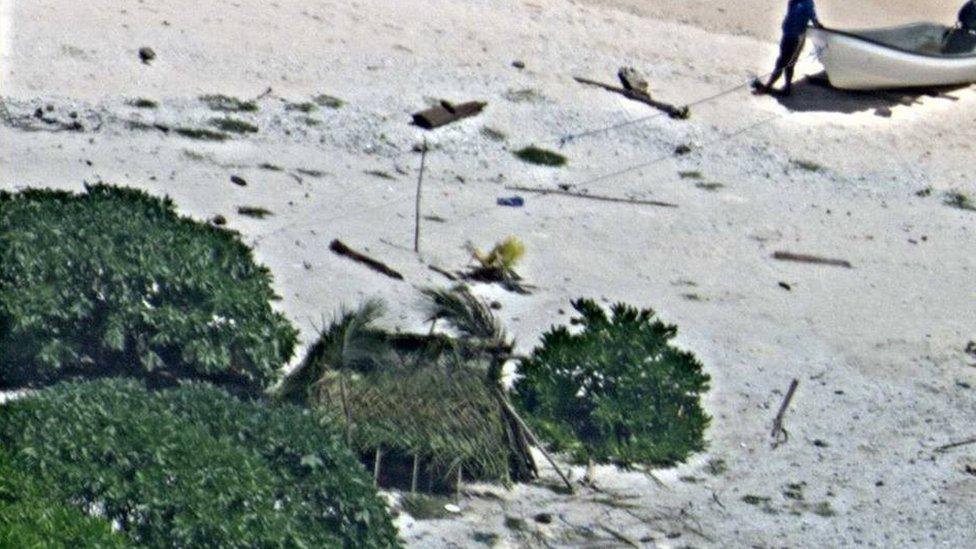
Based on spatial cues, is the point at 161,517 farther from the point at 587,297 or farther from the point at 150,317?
the point at 587,297

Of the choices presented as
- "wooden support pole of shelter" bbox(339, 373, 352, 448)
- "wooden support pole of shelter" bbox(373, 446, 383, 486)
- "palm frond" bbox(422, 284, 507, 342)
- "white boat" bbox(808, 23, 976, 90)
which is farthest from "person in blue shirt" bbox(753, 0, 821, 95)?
"wooden support pole of shelter" bbox(373, 446, 383, 486)

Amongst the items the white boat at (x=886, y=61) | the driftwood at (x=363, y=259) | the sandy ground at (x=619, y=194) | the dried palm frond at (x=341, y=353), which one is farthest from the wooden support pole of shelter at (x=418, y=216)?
the white boat at (x=886, y=61)

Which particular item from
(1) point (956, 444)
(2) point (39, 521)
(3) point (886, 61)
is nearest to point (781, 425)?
(1) point (956, 444)

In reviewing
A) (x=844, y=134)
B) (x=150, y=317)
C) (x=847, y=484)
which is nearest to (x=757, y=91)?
(x=844, y=134)

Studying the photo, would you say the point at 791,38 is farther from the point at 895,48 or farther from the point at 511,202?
the point at 511,202

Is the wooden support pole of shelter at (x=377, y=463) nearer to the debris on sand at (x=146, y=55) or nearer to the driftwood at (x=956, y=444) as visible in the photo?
→ the driftwood at (x=956, y=444)
